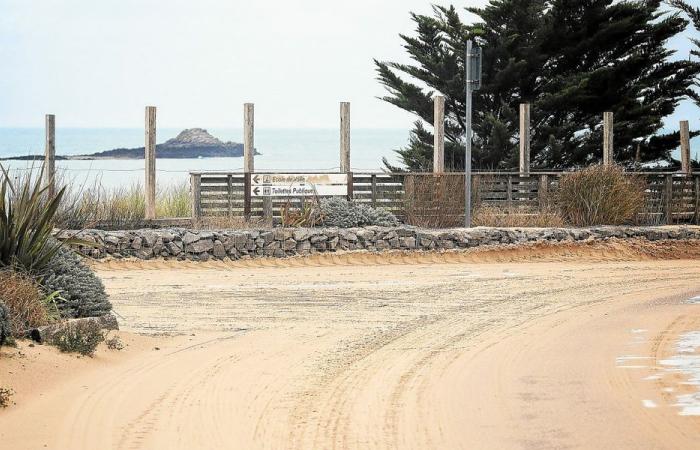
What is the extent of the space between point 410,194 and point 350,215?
6.62 feet

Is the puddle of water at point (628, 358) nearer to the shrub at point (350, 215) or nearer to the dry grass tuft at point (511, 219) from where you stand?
the shrub at point (350, 215)

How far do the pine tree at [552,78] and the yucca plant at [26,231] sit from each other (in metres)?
21.2

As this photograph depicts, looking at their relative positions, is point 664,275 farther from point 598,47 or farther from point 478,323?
point 598,47

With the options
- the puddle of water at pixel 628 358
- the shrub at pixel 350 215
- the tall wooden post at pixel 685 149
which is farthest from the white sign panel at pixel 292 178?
the puddle of water at pixel 628 358

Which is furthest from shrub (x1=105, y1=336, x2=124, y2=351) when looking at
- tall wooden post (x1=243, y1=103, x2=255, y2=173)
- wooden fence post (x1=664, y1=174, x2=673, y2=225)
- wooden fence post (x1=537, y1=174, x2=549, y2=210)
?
wooden fence post (x1=664, y1=174, x2=673, y2=225)

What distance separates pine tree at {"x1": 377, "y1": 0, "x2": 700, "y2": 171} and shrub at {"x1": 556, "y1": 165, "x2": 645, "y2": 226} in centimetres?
657

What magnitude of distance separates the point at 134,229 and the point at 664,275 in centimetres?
1030

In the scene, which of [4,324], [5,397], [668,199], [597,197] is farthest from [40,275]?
[668,199]

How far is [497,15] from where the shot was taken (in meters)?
33.7

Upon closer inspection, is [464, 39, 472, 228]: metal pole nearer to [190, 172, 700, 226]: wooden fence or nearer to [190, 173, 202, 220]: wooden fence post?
[190, 172, 700, 226]: wooden fence

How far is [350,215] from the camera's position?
2312 cm

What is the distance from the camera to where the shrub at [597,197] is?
25.2 meters

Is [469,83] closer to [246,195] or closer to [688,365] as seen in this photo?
[246,195]

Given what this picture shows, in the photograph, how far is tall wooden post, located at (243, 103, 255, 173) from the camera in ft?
77.8
